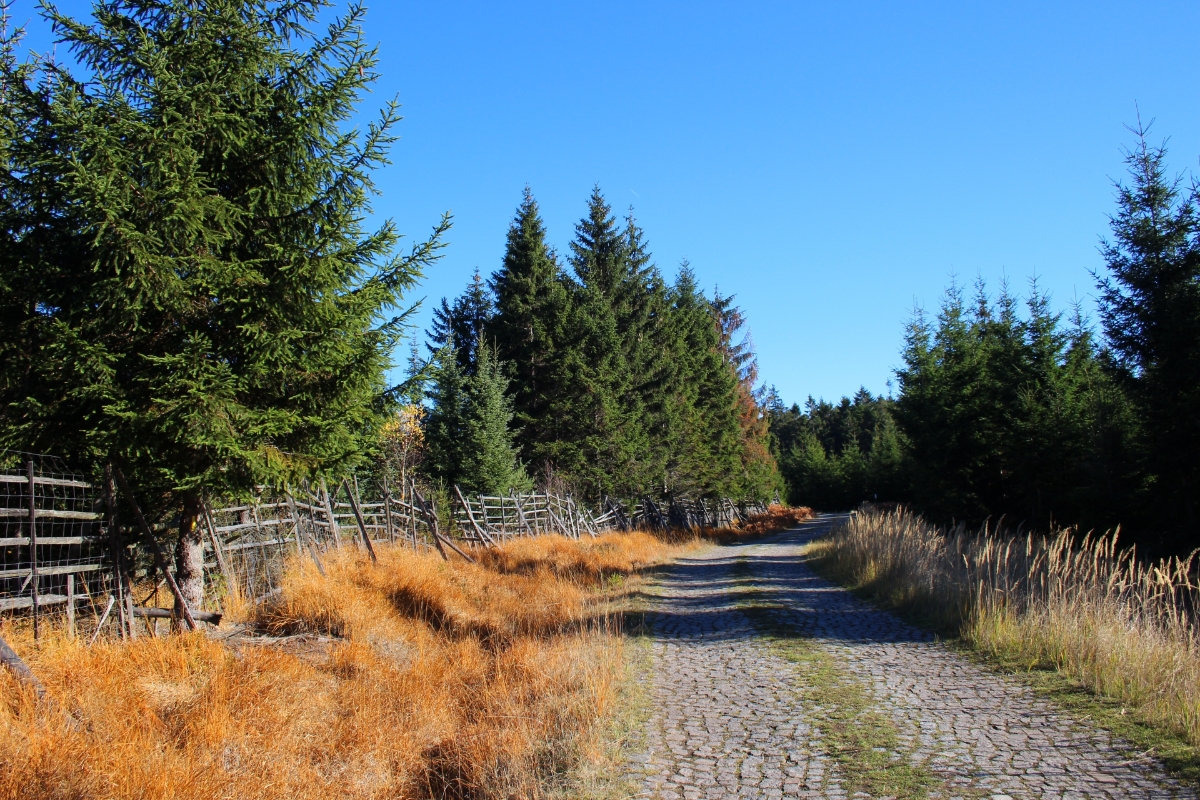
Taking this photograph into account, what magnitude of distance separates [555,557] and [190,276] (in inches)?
456

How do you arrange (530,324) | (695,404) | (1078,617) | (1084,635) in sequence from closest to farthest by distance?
(1084,635), (1078,617), (530,324), (695,404)

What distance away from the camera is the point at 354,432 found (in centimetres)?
769

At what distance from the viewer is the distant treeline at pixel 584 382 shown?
2662 centimetres

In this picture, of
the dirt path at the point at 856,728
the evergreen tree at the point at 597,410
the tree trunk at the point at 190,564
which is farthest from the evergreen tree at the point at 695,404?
the tree trunk at the point at 190,564

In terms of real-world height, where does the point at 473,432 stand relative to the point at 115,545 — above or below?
above

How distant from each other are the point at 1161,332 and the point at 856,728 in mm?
13647

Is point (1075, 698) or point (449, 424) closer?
point (1075, 698)

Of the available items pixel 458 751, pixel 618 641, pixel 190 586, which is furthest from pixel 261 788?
pixel 618 641

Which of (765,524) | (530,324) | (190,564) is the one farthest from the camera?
(765,524)

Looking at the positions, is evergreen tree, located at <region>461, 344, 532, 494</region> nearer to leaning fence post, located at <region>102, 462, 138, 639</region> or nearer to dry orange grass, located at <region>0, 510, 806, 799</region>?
dry orange grass, located at <region>0, 510, 806, 799</region>

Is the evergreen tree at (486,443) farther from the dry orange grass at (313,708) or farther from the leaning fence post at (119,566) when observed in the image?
the leaning fence post at (119,566)

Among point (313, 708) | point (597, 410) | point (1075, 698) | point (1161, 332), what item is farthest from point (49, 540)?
point (597, 410)

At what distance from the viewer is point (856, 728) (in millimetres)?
5301

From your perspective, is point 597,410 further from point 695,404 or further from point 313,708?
point 313,708
